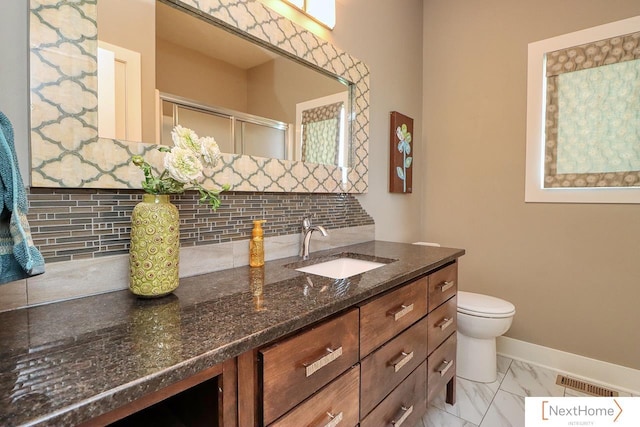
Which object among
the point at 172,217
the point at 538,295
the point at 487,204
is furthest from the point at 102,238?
the point at 538,295

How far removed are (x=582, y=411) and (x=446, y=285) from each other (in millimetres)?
883

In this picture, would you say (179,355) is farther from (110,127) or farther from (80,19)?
(80,19)

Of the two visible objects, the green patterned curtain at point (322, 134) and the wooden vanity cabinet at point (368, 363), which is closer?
the wooden vanity cabinet at point (368, 363)

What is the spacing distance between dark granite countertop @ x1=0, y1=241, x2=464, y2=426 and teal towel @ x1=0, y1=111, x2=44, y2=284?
147mm

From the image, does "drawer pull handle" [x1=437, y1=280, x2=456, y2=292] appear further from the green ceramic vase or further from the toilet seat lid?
the green ceramic vase

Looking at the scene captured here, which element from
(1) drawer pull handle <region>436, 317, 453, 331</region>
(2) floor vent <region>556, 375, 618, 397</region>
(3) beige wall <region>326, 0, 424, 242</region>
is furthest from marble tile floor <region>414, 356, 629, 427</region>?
(3) beige wall <region>326, 0, 424, 242</region>

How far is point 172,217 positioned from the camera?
2.94 feet

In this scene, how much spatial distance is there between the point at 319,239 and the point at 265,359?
984 millimetres

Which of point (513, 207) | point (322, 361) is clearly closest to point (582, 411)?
point (513, 207)

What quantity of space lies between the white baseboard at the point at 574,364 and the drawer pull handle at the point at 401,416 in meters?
1.39

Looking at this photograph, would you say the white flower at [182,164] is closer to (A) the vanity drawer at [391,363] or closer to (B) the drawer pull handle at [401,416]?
(A) the vanity drawer at [391,363]

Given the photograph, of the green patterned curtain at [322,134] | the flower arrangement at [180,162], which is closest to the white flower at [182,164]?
the flower arrangement at [180,162]

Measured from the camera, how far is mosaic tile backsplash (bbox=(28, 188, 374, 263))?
844 mm

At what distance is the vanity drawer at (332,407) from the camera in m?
0.78
